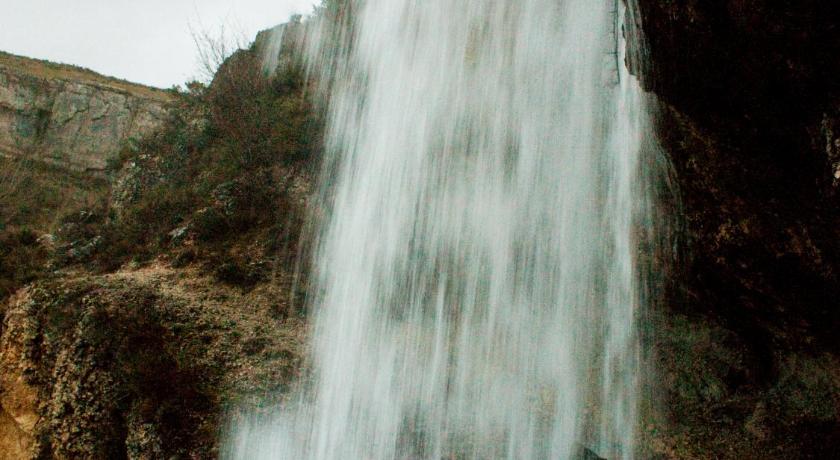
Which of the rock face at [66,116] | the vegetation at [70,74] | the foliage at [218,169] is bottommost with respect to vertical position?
the foliage at [218,169]

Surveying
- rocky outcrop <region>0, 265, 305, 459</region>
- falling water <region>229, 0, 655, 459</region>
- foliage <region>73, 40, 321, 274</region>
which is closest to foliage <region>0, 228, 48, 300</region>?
foliage <region>73, 40, 321, 274</region>

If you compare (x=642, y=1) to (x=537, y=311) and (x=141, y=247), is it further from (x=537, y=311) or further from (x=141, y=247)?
(x=141, y=247)

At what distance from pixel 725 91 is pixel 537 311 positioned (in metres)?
5.72

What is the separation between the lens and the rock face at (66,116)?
32.9m

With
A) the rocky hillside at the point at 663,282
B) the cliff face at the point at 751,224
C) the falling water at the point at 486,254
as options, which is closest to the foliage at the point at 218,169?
the rocky hillside at the point at 663,282

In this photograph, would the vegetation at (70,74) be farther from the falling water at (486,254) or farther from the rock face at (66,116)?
the falling water at (486,254)

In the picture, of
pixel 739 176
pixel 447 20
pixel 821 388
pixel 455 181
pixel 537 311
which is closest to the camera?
pixel 739 176

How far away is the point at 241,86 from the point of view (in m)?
17.2

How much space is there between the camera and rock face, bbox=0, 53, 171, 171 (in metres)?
32.9

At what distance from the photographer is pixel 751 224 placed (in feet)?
19.9

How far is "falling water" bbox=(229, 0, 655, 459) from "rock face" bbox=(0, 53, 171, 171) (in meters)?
25.6

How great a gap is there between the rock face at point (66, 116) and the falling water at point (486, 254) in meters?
25.6

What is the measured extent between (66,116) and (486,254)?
34.8 metres

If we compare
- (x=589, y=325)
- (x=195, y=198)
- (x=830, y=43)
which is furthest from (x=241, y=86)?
(x=830, y=43)
